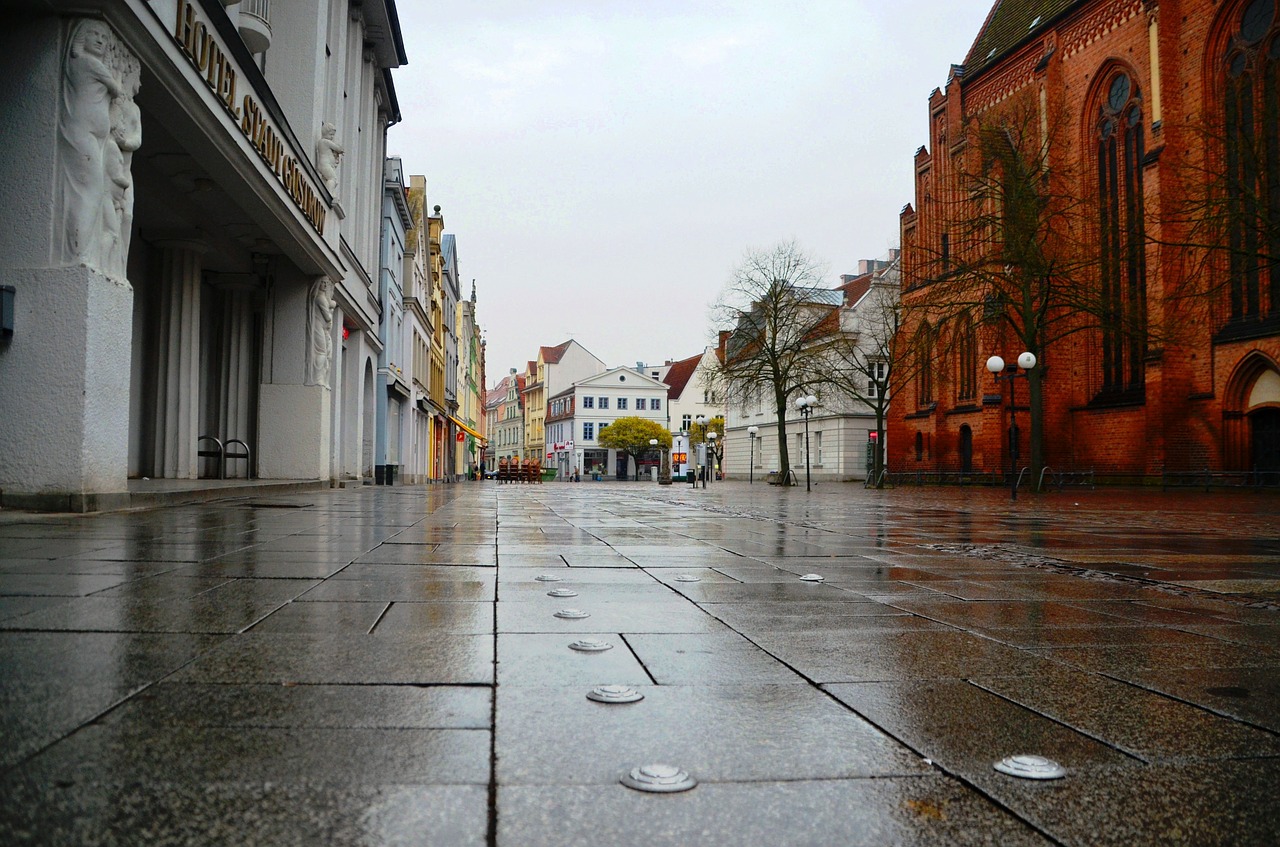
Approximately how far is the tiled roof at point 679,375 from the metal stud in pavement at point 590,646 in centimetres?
9483

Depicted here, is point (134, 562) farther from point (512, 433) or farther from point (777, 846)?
point (512, 433)

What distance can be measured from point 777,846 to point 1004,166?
101 ft

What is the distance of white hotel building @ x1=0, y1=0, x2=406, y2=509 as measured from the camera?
26.3ft

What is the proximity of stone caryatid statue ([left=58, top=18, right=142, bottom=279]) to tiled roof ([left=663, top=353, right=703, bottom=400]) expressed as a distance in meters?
89.8

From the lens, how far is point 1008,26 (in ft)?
138

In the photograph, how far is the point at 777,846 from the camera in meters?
1.50

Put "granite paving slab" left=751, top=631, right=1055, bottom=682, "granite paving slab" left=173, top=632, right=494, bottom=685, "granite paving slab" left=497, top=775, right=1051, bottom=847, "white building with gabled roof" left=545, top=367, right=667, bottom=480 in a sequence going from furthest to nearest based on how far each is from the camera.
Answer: "white building with gabled roof" left=545, top=367, right=667, bottom=480 < "granite paving slab" left=751, top=631, right=1055, bottom=682 < "granite paving slab" left=173, top=632, right=494, bottom=685 < "granite paving slab" left=497, top=775, right=1051, bottom=847

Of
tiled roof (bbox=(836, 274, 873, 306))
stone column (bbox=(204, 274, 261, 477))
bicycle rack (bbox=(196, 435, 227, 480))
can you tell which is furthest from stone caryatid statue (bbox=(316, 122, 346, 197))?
tiled roof (bbox=(836, 274, 873, 306))

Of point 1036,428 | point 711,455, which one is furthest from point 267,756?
point 711,455

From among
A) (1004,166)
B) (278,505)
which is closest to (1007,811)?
(278,505)

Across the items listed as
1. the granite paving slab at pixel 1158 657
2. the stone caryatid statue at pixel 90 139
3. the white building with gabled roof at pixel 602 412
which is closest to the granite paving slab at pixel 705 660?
the granite paving slab at pixel 1158 657

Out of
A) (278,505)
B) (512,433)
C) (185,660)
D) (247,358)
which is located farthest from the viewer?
(512,433)

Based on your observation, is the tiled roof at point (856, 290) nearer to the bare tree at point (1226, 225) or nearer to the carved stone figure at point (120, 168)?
the bare tree at point (1226, 225)

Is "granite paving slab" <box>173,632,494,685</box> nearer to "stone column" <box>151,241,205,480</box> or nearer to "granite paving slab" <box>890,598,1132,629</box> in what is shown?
"granite paving slab" <box>890,598,1132,629</box>
